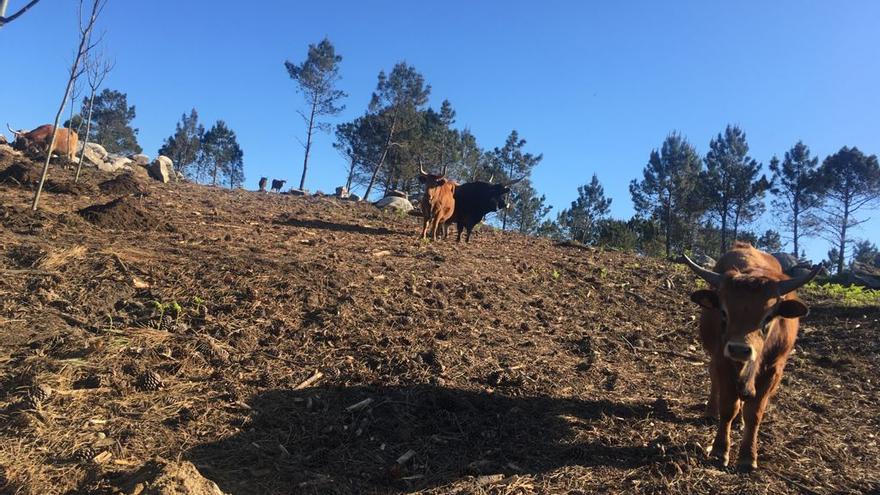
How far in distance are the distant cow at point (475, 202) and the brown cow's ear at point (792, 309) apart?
1036 centimetres

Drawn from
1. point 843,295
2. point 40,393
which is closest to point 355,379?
point 40,393

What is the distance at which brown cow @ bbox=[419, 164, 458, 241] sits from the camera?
13.0 metres

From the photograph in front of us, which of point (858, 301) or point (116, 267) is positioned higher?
point (858, 301)

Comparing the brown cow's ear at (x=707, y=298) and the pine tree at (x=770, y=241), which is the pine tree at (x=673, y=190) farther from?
the brown cow's ear at (x=707, y=298)

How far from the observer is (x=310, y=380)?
4.94m

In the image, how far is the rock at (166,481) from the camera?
2.91 m

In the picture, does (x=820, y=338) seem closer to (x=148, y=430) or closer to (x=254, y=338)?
(x=254, y=338)

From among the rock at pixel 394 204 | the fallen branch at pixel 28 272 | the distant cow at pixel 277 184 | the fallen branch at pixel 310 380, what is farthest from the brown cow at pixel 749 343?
the distant cow at pixel 277 184

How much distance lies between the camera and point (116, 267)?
6.75 metres

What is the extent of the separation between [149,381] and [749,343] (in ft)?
15.9

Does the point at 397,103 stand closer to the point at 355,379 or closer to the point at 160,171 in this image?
the point at 160,171

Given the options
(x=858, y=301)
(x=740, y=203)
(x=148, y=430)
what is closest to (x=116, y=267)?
(x=148, y=430)

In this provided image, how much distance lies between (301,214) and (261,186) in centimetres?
1531

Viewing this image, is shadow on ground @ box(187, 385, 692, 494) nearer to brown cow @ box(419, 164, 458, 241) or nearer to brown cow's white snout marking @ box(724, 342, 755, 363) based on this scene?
brown cow's white snout marking @ box(724, 342, 755, 363)
